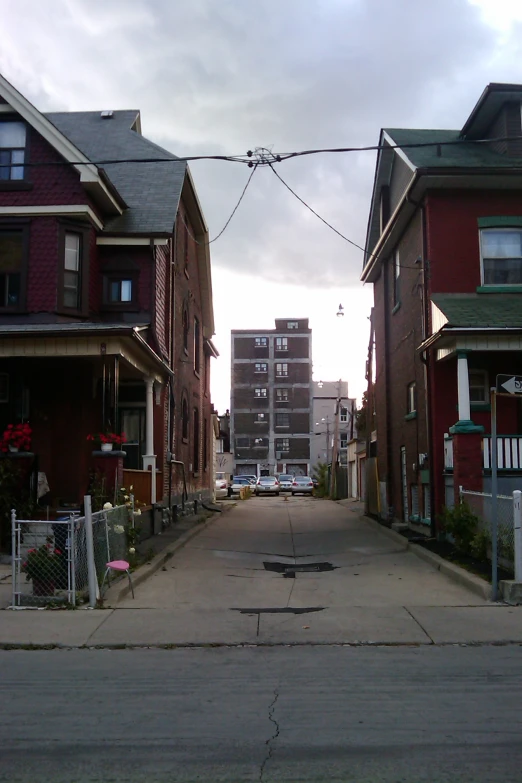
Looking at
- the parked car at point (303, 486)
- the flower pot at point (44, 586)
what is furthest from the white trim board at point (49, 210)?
the parked car at point (303, 486)

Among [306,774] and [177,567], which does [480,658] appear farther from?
[177,567]

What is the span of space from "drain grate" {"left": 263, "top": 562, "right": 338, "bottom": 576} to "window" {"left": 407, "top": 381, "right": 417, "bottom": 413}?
588cm

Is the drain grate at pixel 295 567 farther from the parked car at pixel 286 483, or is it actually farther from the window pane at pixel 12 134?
the parked car at pixel 286 483

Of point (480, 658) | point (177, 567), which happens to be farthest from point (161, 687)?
point (177, 567)

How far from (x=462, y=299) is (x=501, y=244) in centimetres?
165

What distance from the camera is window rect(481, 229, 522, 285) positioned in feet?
56.1

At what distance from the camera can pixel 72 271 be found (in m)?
17.6

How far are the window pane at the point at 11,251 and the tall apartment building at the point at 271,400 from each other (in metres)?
72.6

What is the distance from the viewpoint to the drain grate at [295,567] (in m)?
13.8

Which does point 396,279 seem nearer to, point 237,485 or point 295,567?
point 295,567

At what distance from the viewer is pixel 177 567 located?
44.8ft

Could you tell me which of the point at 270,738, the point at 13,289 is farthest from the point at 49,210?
the point at 270,738

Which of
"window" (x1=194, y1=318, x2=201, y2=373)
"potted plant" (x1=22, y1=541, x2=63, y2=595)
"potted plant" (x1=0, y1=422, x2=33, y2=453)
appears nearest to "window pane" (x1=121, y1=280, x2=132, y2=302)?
"potted plant" (x1=0, y1=422, x2=33, y2=453)

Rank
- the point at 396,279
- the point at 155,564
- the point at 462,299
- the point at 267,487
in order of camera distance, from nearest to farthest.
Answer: the point at 155,564, the point at 462,299, the point at 396,279, the point at 267,487
